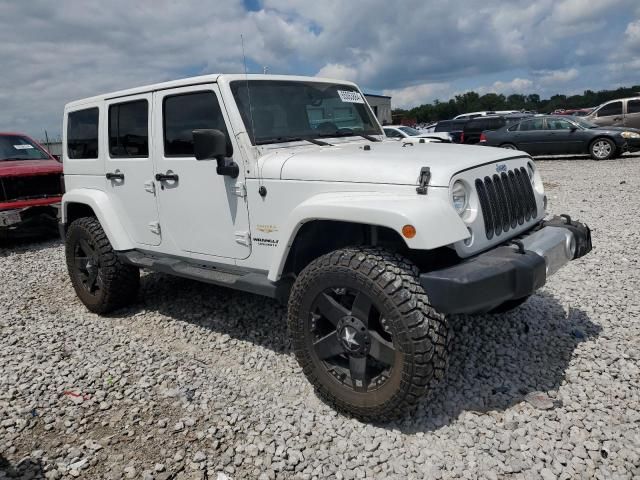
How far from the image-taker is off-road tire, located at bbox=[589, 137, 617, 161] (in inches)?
563

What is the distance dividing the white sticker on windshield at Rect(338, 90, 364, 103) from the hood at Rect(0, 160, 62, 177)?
5.87m

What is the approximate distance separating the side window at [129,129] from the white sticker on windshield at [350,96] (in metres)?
1.56

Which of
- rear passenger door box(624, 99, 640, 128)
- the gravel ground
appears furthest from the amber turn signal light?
rear passenger door box(624, 99, 640, 128)

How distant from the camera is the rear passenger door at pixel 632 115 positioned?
16.6m

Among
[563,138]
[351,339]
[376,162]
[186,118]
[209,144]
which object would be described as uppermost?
[563,138]

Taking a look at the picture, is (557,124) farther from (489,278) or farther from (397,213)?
(397,213)

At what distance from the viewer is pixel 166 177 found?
3787 mm

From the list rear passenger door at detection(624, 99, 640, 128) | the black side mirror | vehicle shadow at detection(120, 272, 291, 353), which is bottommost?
vehicle shadow at detection(120, 272, 291, 353)

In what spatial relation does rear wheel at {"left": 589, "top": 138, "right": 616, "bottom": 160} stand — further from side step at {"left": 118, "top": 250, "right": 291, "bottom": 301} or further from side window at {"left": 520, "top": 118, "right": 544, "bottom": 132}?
side step at {"left": 118, "top": 250, "right": 291, "bottom": 301}

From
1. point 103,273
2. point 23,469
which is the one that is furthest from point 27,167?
point 23,469

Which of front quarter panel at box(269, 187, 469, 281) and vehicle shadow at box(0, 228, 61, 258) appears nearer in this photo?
front quarter panel at box(269, 187, 469, 281)

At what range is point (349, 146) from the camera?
3.59 meters

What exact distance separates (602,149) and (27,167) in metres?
14.6

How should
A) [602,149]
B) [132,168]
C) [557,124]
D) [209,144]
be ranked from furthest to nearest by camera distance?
[557,124]
[602,149]
[132,168]
[209,144]
